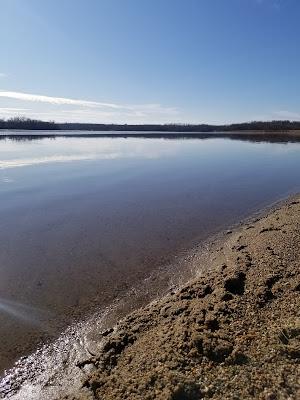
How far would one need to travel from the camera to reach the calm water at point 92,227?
317 inches

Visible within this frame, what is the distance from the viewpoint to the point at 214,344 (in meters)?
4.93

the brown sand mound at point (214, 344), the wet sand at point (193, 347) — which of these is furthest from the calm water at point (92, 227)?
the brown sand mound at point (214, 344)

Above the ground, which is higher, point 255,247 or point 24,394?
point 255,247

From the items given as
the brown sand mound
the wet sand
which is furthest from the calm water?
the brown sand mound

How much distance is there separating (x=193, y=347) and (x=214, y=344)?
280 millimetres

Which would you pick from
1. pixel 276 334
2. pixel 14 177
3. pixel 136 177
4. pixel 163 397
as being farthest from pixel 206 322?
pixel 14 177

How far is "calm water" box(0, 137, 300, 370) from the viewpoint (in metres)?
8.06

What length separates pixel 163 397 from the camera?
4.19 m

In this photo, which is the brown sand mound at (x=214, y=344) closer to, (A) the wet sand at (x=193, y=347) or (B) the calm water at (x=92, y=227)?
(A) the wet sand at (x=193, y=347)

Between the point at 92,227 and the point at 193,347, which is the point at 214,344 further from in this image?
the point at 92,227

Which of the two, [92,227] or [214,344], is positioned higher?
[214,344]

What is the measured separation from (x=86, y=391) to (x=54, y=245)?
7.05 meters

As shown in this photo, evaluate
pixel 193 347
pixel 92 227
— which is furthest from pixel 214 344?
pixel 92 227

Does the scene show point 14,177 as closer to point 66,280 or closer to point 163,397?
point 66,280
